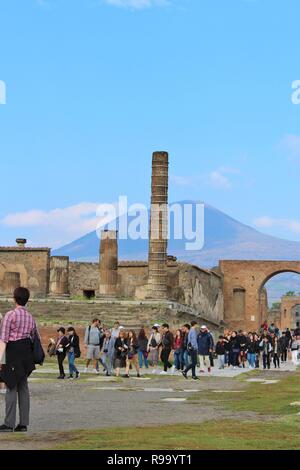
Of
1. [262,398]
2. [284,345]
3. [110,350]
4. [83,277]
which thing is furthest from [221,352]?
[83,277]

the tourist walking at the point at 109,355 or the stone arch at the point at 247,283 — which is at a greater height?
the stone arch at the point at 247,283

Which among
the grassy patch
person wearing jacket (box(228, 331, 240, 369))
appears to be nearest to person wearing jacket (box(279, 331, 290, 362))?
person wearing jacket (box(228, 331, 240, 369))

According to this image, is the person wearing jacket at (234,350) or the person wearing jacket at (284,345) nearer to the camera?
the person wearing jacket at (234,350)

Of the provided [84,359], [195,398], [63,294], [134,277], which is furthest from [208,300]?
[195,398]

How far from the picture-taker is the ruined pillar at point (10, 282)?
54.7 meters

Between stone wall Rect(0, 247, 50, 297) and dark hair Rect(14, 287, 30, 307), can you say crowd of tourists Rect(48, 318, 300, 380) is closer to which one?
dark hair Rect(14, 287, 30, 307)

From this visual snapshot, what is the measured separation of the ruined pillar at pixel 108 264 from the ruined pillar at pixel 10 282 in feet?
16.1

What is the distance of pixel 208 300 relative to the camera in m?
64.0

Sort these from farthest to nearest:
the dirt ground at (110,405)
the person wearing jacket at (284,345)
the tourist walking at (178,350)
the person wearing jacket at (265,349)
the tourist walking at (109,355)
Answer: the person wearing jacket at (284,345), the person wearing jacket at (265,349), the tourist walking at (178,350), the tourist walking at (109,355), the dirt ground at (110,405)

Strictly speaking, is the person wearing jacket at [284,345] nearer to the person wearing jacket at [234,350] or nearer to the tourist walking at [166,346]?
the person wearing jacket at [234,350]

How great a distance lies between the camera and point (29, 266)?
5816 centimetres

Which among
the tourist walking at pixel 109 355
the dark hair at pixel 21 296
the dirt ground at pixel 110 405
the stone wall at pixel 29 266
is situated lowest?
the dirt ground at pixel 110 405

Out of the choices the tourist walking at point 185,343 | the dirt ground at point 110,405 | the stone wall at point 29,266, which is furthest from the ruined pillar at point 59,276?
the dirt ground at point 110,405
